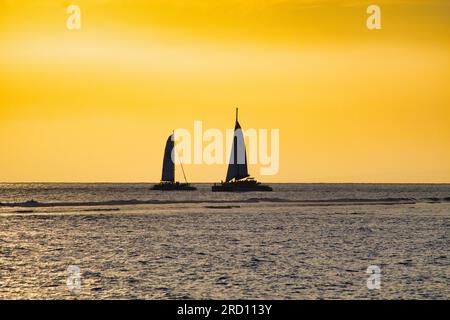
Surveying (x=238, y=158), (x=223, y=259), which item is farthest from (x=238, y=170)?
(x=223, y=259)

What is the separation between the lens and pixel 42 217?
100062mm

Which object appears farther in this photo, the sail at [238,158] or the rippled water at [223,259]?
the sail at [238,158]

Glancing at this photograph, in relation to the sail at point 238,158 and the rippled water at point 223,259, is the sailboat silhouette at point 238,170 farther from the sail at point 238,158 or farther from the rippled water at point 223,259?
the rippled water at point 223,259

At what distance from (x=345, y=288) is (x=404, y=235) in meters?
36.8

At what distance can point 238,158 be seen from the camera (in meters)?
180

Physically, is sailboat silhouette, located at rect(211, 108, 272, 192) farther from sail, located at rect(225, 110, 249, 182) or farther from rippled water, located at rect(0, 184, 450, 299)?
rippled water, located at rect(0, 184, 450, 299)

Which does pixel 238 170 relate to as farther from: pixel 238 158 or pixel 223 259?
pixel 223 259

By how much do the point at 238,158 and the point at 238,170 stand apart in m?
7.99

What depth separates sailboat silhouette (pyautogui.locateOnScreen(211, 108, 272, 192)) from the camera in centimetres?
17500

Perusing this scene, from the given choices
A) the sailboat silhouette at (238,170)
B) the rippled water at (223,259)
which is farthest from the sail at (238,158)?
the rippled water at (223,259)

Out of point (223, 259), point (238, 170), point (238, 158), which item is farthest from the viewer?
point (238, 170)

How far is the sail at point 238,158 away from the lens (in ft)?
572

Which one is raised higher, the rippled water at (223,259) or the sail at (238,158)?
the sail at (238,158)
